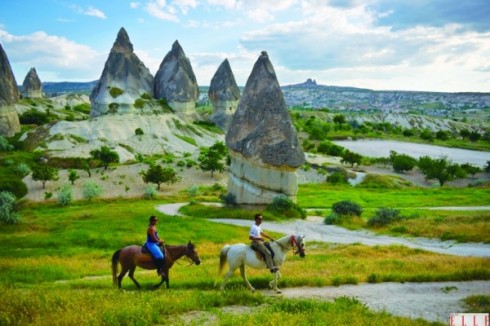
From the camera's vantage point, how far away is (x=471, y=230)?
27859 millimetres

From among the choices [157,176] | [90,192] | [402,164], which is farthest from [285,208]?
[402,164]

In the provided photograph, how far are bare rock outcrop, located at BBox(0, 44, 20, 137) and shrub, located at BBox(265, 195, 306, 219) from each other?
6959 centimetres

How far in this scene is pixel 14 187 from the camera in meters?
52.2

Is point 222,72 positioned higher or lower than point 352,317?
higher

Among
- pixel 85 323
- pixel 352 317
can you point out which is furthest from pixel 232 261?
pixel 85 323

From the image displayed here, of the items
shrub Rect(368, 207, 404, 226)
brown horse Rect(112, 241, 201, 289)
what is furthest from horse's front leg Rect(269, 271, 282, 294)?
shrub Rect(368, 207, 404, 226)

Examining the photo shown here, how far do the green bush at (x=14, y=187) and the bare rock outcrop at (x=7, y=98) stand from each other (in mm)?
38680

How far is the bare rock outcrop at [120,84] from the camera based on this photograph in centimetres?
10194

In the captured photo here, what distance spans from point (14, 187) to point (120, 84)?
56982mm

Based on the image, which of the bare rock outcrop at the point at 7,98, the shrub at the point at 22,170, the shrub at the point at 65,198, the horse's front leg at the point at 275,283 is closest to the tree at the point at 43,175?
the shrub at the point at 22,170

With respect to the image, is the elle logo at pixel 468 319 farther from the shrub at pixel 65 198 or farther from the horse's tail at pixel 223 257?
the shrub at pixel 65 198

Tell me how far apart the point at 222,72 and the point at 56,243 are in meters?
98.2

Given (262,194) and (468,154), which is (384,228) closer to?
(262,194)

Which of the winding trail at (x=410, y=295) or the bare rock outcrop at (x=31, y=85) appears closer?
the winding trail at (x=410, y=295)
